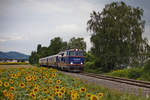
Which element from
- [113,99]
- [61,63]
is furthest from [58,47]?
[113,99]

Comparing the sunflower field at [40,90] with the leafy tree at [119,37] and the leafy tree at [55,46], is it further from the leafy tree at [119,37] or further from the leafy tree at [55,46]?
the leafy tree at [55,46]

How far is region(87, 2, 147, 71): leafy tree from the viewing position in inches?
1052

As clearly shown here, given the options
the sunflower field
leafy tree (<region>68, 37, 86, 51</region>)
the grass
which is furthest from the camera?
leafy tree (<region>68, 37, 86, 51</region>)

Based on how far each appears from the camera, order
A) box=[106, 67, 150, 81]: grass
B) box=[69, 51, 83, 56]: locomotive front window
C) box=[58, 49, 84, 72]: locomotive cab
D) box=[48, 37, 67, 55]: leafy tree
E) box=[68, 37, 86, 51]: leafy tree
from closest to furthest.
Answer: box=[106, 67, 150, 81]: grass, box=[58, 49, 84, 72]: locomotive cab, box=[69, 51, 83, 56]: locomotive front window, box=[68, 37, 86, 51]: leafy tree, box=[48, 37, 67, 55]: leafy tree

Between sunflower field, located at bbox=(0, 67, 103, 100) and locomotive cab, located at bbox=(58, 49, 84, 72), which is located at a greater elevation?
locomotive cab, located at bbox=(58, 49, 84, 72)

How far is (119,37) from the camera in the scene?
27422 mm

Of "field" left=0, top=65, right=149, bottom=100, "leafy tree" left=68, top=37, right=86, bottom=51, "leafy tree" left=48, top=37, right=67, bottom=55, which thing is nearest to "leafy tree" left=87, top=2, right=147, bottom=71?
"field" left=0, top=65, right=149, bottom=100

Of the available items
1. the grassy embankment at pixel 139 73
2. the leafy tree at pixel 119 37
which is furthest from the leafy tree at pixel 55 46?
the grassy embankment at pixel 139 73

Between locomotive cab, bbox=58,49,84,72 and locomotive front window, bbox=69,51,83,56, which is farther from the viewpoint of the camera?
locomotive front window, bbox=69,51,83,56

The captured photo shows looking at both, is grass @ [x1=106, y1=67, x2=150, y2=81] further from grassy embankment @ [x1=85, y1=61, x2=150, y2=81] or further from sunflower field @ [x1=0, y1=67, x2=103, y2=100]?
sunflower field @ [x1=0, y1=67, x2=103, y2=100]

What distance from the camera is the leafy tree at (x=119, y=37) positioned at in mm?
26719

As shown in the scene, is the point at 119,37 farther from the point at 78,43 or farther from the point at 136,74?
the point at 78,43

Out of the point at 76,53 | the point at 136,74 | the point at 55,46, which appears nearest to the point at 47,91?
the point at 136,74

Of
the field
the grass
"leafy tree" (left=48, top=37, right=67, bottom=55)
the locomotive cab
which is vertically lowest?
the grass
